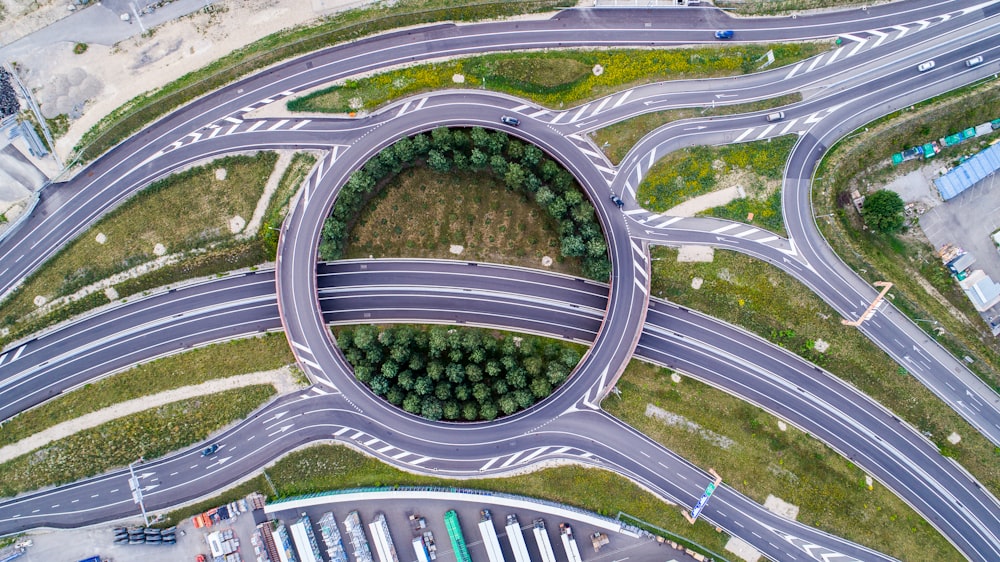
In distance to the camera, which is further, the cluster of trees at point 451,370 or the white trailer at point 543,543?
the white trailer at point 543,543

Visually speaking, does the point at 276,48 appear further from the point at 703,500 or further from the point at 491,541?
the point at 703,500

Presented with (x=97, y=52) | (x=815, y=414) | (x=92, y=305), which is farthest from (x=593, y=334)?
(x=97, y=52)

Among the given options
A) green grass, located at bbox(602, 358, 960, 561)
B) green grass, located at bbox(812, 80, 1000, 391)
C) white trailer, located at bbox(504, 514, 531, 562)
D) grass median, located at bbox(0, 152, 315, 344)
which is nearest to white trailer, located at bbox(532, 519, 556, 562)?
white trailer, located at bbox(504, 514, 531, 562)

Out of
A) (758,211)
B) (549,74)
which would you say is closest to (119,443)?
(549,74)

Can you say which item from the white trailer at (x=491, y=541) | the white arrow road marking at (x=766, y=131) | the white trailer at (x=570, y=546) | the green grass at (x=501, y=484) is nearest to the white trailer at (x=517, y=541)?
the white trailer at (x=491, y=541)

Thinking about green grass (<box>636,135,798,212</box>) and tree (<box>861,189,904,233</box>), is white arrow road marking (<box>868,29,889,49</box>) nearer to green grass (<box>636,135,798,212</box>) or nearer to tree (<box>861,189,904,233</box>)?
green grass (<box>636,135,798,212</box>)

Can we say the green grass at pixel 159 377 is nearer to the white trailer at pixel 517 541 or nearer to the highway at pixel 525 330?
the highway at pixel 525 330
